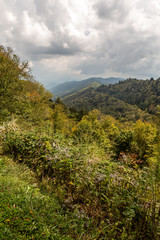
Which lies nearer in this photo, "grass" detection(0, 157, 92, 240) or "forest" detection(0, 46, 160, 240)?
"grass" detection(0, 157, 92, 240)

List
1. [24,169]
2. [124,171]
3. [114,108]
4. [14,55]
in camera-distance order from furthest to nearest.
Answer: [114,108]
[14,55]
[24,169]
[124,171]

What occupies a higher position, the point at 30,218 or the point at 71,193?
the point at 30,218

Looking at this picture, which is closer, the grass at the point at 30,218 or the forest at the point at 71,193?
the grass at the point at 30,218

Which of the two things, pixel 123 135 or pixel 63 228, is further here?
pixel 123 135

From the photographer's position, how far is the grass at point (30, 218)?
5.78ft

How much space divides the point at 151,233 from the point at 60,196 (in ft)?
6.45

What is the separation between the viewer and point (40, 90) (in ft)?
94.8

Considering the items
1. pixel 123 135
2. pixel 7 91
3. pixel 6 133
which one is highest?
pixel 7 91

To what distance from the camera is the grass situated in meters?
1.76

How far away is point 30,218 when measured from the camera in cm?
195

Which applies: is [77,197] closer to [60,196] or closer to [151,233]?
[60,196]

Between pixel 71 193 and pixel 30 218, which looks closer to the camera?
pixel 30 218

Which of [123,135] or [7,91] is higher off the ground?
[7,91]

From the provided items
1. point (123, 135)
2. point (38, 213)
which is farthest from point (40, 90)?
point (38, 213)
